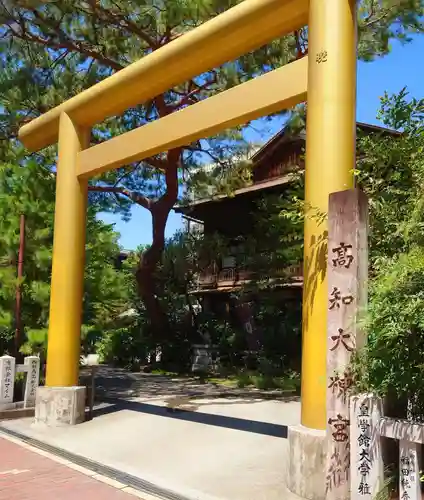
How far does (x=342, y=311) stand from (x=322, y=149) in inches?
59.5

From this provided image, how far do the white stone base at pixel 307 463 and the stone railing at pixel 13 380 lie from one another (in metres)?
5.41

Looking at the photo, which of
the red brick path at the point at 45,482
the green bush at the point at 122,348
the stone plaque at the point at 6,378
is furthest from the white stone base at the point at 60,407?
the green bush at the point at 122,348

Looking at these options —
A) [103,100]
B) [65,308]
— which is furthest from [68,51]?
[65,308]

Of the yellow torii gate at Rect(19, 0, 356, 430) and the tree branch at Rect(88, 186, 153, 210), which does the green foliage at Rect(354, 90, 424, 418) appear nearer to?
the yellow torii gate at Rect(19, 0, 356, 430)

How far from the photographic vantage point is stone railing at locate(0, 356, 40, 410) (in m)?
8.63

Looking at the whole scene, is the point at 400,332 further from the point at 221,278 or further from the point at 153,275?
the point at 221,278

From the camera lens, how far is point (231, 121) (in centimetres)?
614

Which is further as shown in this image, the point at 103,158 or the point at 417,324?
the point at 103,158

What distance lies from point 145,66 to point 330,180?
343 centimetres

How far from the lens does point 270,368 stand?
13.8m

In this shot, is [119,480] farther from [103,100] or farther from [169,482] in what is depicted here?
[103,100]

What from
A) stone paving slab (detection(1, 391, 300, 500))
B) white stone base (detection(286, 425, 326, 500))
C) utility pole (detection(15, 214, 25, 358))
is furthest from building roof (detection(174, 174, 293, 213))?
white stone base (detection(286, 425, 326, 500))

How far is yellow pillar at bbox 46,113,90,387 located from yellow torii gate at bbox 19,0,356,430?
15mm

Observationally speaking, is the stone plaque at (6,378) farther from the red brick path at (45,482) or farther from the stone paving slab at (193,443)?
the red brick path at (45,482)
